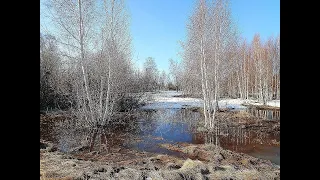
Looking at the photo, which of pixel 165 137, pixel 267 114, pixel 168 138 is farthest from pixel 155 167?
pixel 267 114

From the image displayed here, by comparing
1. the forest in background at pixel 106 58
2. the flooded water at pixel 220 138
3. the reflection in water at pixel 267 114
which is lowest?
the flooded water at pixel 220 138

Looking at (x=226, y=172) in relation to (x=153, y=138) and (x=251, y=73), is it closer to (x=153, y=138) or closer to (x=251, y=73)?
(x=153, y=138)

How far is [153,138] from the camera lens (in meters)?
5.95

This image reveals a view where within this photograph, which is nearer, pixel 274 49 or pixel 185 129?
pixel 185 129

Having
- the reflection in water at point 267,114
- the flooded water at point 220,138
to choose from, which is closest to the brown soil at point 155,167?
the flooded water at point 220,138

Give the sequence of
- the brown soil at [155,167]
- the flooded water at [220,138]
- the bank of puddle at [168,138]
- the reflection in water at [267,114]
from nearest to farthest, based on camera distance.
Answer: the brown soil at [155,167] → the flooded water at [220,138] → the bank of puddle at [168,138] → the reflection in water at [267,114]

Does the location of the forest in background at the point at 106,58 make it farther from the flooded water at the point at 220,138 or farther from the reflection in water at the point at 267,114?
the reflection in water at the point at 267,114

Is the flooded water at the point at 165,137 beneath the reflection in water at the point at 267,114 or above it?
beneath

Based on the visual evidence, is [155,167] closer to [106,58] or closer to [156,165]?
[156,165]

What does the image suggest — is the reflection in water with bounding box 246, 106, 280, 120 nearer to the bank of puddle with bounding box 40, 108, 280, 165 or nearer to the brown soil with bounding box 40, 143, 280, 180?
the bank of puddle with bounding box 40, 108, 280, 165

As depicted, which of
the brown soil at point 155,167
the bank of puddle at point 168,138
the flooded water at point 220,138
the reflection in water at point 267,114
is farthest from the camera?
the reflection in water at point 267,114
